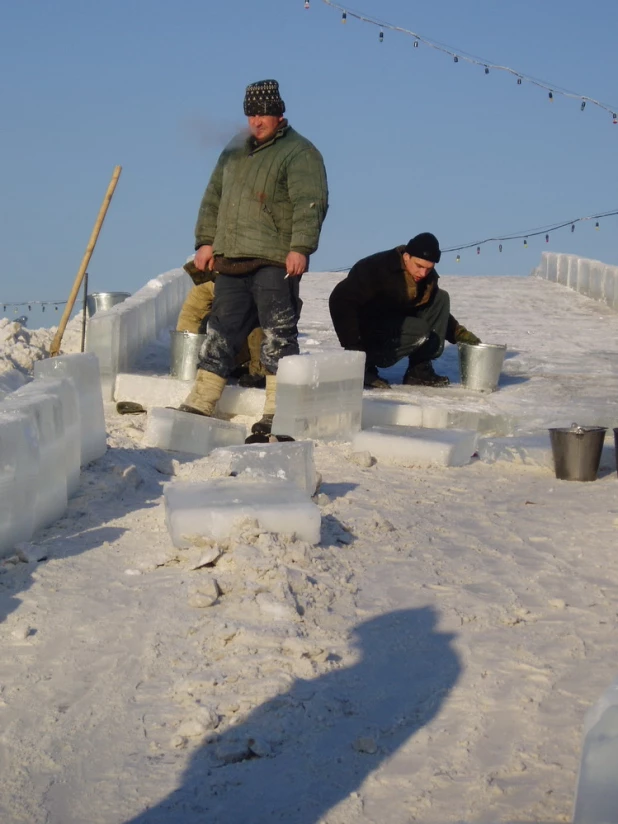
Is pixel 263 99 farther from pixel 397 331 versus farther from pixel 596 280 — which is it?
pixel 596 280

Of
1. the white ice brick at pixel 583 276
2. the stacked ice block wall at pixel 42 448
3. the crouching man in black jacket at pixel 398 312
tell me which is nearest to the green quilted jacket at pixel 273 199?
the stacked ice block wall at pixel 42 448

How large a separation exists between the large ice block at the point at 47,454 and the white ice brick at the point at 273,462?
0.71 meters

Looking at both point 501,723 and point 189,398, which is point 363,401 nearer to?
point 189,398

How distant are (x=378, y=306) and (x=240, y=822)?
6.21 m

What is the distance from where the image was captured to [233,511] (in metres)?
4.12

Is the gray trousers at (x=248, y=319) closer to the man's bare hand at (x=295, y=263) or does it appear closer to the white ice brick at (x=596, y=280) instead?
the man's bare hand at (x=295, y=263)

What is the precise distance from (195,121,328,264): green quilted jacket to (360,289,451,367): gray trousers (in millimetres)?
2150

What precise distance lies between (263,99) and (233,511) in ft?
9.73

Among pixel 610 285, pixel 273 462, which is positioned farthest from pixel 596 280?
pixel 273 462

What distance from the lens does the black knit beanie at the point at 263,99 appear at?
248 inches

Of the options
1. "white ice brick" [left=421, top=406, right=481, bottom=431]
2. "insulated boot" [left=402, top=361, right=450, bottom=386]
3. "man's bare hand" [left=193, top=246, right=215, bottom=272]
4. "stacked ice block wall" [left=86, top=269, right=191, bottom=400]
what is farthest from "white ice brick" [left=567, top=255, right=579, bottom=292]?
"man's bare hand" [left=193, top=246, right=215, bottom=272]

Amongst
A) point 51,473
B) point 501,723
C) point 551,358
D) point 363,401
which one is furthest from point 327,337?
point 501,723

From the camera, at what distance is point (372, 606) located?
3.76 meters

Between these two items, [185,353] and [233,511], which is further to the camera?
[185,353]
